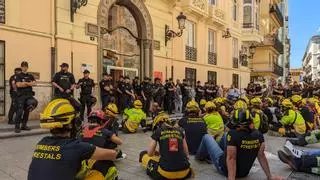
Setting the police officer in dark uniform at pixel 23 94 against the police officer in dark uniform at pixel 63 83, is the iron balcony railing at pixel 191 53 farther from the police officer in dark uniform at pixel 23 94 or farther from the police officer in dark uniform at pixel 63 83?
the police officer in dark uniform at pixel 23 94

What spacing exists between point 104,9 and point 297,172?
10750mm

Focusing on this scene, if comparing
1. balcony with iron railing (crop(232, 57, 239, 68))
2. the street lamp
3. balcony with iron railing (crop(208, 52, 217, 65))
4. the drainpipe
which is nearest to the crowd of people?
the drainpipe

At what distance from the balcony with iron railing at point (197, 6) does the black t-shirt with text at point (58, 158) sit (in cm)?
1818

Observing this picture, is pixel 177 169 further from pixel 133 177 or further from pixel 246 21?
pixel 246 21

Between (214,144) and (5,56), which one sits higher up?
(5,56)

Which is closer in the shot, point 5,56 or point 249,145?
point 249,145

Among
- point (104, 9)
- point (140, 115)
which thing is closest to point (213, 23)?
point (104, 9)

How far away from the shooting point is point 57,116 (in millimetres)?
3555

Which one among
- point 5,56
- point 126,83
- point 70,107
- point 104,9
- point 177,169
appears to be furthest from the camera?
point 104,9

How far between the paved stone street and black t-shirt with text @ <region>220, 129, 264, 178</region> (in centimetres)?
52

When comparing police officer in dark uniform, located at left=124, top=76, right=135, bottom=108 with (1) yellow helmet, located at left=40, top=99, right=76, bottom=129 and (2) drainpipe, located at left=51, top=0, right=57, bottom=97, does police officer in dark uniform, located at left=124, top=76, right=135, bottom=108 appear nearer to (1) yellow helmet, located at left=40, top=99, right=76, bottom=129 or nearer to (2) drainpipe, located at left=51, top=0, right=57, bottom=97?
(2) drainpipe, located at left=51, top=0, right=57, bottom=97

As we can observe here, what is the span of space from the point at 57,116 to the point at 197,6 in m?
19.3

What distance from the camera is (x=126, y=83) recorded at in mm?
14570

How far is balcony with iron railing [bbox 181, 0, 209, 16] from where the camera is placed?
20.9 meters
